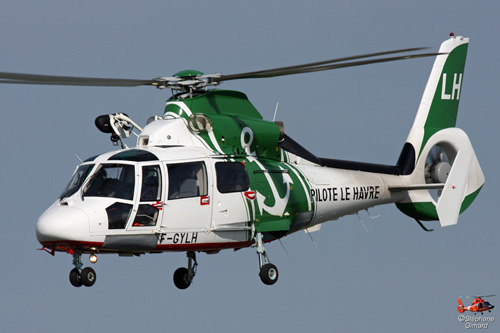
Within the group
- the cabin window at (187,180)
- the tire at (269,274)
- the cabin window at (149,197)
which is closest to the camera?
the cabin window at (149,197)

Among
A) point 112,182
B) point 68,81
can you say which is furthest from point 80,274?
point 68,81

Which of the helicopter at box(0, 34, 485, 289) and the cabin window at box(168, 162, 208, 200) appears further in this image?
the cabin window at box(168, 162, 208, 200)

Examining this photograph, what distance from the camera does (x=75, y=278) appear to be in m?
14.8

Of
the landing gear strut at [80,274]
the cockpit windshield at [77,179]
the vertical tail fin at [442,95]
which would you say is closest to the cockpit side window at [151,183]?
the cockpit windshield at [77,179]

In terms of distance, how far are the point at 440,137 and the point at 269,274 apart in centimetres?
634

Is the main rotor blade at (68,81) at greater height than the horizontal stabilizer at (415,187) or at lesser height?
greater

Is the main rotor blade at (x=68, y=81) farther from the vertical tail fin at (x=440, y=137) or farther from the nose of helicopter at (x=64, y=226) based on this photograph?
the vertical tail fin at (x=440, y=137)

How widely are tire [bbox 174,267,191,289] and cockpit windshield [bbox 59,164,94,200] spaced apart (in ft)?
11.7

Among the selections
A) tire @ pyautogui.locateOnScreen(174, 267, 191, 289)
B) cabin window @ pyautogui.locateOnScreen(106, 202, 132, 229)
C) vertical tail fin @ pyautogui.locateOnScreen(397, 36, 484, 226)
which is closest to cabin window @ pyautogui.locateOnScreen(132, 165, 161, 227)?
cabin window @ pyautogui.locateOnScreen(106, 202, 132, 229)

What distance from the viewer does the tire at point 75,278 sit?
1476 centimetres

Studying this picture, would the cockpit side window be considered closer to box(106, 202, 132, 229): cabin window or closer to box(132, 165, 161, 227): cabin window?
box(132, 165, 161, 227): cabin window

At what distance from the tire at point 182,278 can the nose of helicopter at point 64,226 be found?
399 centimetres

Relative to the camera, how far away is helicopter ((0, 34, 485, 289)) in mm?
→ 14688

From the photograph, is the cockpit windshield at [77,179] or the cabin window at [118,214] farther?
the cockpit windshield at [77,179]
